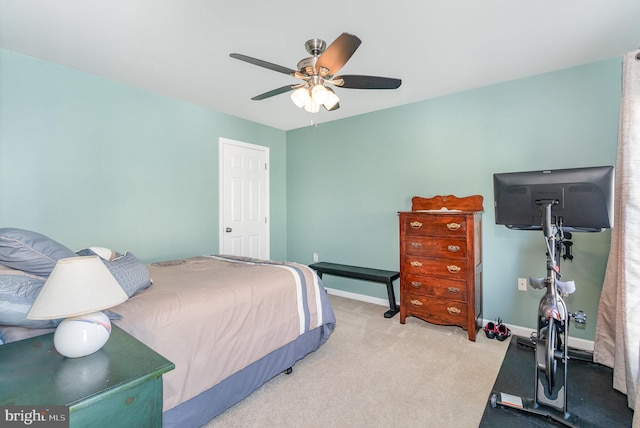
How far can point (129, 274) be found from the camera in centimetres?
171

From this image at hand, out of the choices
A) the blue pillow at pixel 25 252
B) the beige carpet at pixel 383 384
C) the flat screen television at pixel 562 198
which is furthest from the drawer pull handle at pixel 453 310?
the blue pillow at pixel 25 252

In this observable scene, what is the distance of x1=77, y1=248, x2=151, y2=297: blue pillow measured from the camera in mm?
1633

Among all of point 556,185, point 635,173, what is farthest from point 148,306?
point 635,173

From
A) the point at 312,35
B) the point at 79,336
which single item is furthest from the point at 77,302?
the point at 312,35

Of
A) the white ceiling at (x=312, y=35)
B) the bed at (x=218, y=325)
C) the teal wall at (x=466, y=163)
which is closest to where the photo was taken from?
the bed at (x=218, y=325)

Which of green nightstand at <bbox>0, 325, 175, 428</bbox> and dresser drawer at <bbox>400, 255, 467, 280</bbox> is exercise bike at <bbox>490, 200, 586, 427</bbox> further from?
green nightstand at <bbox>0, 325, 175, 428</bbox>

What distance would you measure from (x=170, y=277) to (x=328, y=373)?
1.34 metres

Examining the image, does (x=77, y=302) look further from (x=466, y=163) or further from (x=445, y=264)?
(x=466, y=163)

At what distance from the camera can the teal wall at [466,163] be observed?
2.52 m

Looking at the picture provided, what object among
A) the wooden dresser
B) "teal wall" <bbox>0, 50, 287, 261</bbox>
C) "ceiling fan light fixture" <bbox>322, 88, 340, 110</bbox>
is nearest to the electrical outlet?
the wooden dresser

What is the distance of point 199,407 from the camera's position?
1.58 m

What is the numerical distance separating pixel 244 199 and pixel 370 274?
198 centimetres

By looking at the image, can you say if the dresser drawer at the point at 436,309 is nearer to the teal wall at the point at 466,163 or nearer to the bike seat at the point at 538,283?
the teal wall at the point at 466,163

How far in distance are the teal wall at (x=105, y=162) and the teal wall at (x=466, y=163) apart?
55.6 inches
